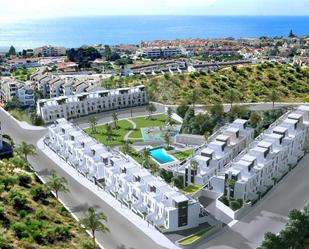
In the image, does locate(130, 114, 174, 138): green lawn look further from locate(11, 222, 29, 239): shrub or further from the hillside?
locate(11, 222, 29, 239): shrub

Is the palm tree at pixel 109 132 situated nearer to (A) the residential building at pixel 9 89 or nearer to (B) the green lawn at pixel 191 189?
(B) the green lawn at pixel 191 189

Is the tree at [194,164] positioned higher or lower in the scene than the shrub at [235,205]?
higher

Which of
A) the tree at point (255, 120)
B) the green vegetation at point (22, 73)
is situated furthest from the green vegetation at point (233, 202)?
the green vegetation at point (22, 73)

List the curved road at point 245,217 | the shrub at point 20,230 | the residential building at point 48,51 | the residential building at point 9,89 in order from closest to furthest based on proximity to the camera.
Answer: the shrub at point 20,230, the curved road at point 245,217, the residential building at point 9,89, the residential building at point 48,51

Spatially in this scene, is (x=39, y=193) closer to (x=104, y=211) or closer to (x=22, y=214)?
(x=22, y=214)

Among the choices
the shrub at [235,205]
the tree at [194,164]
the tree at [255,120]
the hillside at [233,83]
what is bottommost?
the shrub at [235,205]
